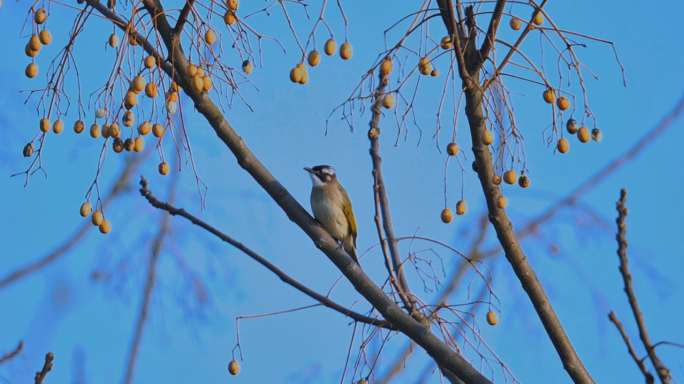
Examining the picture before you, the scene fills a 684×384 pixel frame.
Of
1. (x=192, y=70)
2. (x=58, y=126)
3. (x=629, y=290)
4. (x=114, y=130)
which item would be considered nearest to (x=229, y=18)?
(x=192, y=70)

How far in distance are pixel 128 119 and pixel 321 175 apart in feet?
15.1

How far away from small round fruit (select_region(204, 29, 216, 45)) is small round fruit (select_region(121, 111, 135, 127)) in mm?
593

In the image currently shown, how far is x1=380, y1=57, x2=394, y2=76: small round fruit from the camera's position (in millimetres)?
3791

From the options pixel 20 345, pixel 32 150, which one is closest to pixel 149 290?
pixel 20 345

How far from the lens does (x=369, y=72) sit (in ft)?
12.9

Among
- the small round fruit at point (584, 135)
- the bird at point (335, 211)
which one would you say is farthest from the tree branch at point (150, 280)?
the small round fruit at point (584, 135)

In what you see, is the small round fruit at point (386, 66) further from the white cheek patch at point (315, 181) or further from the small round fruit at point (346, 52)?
the white cheek patch at point (315, 181)

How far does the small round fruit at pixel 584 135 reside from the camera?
4.13 meters

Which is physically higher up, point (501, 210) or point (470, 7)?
point (470, 7)

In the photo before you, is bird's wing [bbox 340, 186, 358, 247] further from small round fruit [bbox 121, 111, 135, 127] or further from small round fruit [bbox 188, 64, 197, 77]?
small round fruit [bbox 188, 64, 197, 77]

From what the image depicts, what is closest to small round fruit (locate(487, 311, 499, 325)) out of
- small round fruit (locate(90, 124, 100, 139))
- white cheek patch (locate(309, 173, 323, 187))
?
small round fruit (locate(90, 124, 100, 139))

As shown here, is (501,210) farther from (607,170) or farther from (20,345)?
(20,345)

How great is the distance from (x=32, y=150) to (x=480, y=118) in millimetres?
2493

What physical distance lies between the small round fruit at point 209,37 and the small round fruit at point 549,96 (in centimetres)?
181
